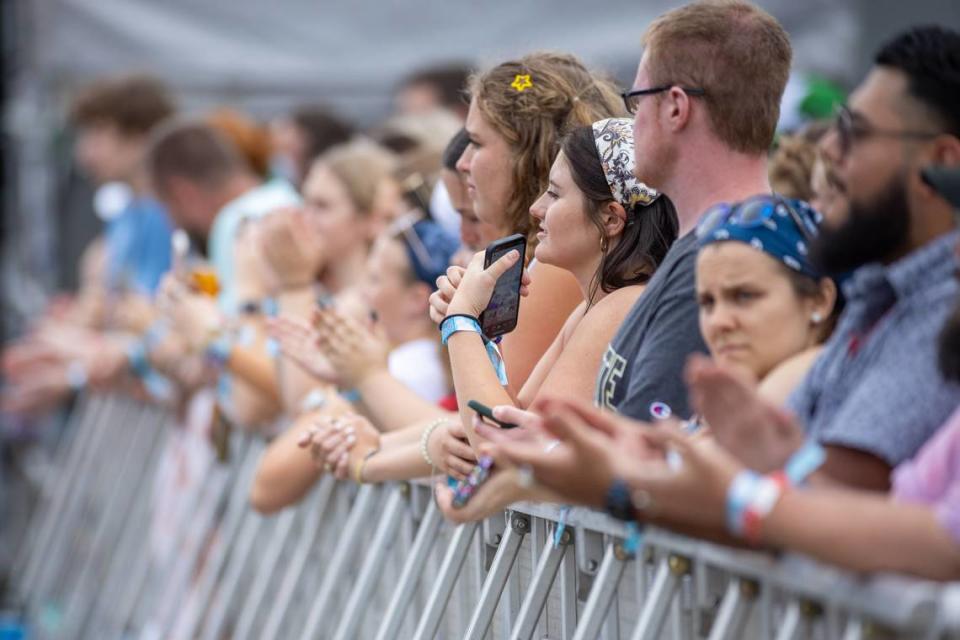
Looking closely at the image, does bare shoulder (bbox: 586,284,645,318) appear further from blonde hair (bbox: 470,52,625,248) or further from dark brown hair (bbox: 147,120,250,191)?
dark brown hair (bbox: 147,120,250,191)

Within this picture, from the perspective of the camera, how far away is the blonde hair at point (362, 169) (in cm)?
575

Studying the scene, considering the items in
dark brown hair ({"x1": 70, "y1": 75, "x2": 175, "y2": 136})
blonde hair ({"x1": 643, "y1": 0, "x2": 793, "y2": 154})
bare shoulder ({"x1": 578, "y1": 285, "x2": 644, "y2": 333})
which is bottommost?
bare shoulder ({"x1": 578, "y1": 285, "x2": 644, "y2": 333})

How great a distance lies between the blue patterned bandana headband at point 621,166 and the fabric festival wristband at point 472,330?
417 millimetres

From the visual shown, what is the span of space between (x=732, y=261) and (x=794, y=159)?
6.62 feet

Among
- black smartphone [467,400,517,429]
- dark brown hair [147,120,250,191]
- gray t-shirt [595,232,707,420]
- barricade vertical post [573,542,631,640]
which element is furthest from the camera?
dark brown hair [147,120,250,191]

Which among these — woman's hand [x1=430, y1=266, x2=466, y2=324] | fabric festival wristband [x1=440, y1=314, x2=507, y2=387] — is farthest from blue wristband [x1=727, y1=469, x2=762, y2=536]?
woman's hand [x1=430, y1=266, x2=466, y2=324]

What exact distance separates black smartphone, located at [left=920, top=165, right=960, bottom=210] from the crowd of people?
25 mm

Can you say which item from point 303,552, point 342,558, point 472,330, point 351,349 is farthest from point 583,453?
point 303,552

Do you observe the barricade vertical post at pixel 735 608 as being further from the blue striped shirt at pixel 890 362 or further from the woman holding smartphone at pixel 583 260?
the woman holding smartphone at pixel 583 260

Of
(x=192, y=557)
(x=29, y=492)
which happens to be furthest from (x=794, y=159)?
(x=29, y=492)

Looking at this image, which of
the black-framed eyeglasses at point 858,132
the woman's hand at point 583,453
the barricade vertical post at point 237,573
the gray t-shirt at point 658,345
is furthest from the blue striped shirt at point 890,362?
the barricade vertical post at point 237,573

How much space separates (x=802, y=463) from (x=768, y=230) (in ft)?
1.88

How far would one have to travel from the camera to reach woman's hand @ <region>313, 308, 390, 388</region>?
4.11 metres

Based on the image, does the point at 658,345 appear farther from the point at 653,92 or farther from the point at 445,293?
the point at 445,293
